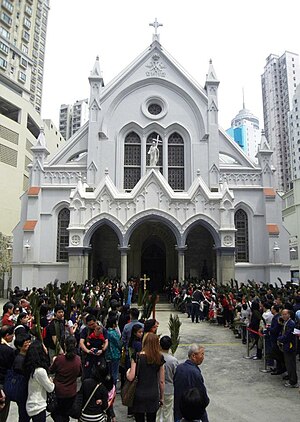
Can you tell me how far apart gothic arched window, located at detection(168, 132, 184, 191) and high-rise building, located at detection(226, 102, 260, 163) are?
8936cm

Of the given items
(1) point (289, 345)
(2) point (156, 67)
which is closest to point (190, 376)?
(1) point (289, 345)

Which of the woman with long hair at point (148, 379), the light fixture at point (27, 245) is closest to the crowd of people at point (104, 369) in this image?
the woman with long hair at point (148, 379)

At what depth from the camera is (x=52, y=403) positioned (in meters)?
4.82

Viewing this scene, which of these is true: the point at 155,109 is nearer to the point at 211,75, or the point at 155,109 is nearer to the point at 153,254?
the point at 211,75

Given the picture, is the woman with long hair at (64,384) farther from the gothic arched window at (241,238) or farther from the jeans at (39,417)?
the gothic arched window at (241,238)

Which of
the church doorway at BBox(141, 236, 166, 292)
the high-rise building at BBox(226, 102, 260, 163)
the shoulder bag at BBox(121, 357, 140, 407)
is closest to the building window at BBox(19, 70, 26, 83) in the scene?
the church doorway at BBox(141, 236, 166, 292)

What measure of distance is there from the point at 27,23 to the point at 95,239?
48.9 metres

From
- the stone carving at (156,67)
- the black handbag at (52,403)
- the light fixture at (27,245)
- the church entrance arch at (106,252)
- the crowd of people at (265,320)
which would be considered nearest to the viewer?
the black handbag at (52,403)

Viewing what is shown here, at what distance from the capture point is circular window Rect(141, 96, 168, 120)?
26.9 m

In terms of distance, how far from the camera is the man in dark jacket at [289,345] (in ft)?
25.4

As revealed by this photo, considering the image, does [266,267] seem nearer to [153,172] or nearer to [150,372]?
[153,172]

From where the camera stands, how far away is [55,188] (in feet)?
82.7

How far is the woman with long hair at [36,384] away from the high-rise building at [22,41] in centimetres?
4846

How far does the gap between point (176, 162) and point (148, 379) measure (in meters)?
23.4
